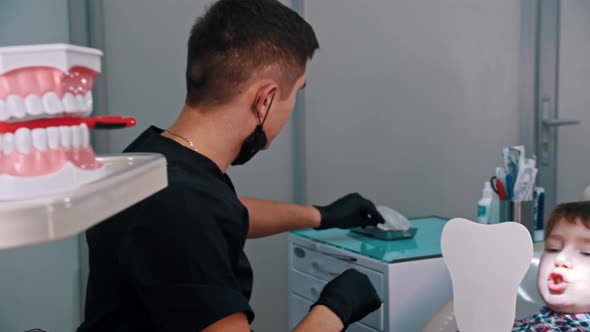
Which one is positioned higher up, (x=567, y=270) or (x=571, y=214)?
(x=571, y=214)

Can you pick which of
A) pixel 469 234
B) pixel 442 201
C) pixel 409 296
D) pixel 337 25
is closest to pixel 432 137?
pixel 442 201

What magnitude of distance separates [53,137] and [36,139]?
1 centimetres

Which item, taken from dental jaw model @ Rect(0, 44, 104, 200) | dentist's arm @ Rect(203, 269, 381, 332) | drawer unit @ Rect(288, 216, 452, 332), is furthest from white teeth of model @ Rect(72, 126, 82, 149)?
drawer unit @ Rect(288, 216, 452, 332)

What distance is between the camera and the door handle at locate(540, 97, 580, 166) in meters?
2.55

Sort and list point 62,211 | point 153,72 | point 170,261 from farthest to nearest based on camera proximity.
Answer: point 153,72
point 170,261
point 62,211

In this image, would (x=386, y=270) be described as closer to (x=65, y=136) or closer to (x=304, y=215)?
(x=304, y=215)

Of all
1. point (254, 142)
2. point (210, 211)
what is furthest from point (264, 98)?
point (210, 211)

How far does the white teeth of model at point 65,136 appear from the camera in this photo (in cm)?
53

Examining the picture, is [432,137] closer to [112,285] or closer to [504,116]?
[504,116]

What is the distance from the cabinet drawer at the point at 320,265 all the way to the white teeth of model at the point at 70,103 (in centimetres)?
110

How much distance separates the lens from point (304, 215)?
1.73 meters

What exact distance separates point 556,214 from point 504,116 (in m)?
1.18

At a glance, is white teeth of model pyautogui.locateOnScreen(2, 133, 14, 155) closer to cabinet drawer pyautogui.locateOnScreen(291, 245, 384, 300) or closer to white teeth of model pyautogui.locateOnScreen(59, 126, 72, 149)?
white teeth of model pyautogui.locateOnScreen(59, 126, 72, 149)

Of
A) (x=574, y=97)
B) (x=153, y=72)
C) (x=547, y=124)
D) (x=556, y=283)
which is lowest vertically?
(x=556, y=283)
